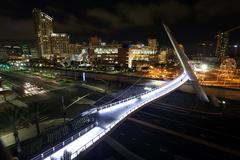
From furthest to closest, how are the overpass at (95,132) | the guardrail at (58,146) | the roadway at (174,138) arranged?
the roadway at (174,138) < the overpass at (95,132) < the guardrail at (58,146)

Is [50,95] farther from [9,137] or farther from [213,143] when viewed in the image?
[213,143]

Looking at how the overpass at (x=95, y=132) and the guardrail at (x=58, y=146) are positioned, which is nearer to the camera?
the guardrail at (x=58, y=146)

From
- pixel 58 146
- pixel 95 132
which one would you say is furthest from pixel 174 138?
pixel 58 146

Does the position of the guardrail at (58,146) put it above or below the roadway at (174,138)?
above

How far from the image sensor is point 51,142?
23.5 meters

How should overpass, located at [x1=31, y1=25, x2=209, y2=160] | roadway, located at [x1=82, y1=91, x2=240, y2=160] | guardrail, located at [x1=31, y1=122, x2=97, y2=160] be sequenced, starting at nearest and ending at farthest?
guardrail, located at [x1=31, y1=122, x2=97, y2=160] → overpass, located at [x1=31, y1=25, x2=209, y2=160] → roadway, located at [x1=82, y1=91, x2=240, y2=160]

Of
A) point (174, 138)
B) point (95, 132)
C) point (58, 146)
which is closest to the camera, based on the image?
point (58, 146)

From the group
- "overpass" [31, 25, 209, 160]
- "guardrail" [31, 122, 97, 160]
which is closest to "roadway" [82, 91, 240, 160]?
"overpass" [31, 25, 209, 160]

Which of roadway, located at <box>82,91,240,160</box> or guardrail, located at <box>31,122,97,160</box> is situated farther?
roadway, located at <box>82,91,240,160</box>

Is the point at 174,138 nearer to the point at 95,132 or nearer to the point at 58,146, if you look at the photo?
the point at 95,132

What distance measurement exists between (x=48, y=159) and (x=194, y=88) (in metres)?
44.3

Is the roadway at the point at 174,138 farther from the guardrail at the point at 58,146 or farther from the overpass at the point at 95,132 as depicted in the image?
the guardrail at the point at 58,146

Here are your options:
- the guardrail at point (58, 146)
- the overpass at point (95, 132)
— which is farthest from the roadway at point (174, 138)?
the guardrail at point (58, 146)

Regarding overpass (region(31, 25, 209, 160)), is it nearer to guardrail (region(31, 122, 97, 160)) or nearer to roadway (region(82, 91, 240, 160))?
guardrail (region(31, 122, 97, 160))
